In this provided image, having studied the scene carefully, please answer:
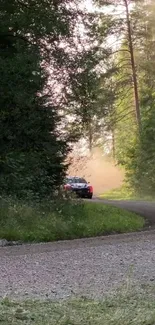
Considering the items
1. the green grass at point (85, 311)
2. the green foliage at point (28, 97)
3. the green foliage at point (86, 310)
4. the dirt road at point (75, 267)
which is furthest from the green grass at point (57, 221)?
the green grass at point (85, 311)

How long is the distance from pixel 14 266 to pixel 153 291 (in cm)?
356

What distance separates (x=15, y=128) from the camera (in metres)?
18.7

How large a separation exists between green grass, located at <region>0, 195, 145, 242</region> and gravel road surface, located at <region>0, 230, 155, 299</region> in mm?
984

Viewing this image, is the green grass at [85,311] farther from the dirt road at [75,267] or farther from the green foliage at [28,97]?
the green foliage at [28,97]

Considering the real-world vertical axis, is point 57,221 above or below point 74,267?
above

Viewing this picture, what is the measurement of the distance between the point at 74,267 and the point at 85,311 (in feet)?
13.2

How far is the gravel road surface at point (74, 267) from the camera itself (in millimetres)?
7605

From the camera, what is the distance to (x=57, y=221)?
1548 centimetres

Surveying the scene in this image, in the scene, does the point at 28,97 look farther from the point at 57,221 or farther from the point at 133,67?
the point at 133,67

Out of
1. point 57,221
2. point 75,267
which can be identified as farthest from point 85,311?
point 57,221

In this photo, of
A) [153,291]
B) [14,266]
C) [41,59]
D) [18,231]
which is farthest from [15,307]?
[41,59]

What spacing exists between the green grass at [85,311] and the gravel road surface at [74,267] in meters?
0.59

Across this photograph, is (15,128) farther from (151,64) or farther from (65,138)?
(151,64)

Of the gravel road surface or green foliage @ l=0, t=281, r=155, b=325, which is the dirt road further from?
green foliage @ l=0, t=281, r=155, b=325
